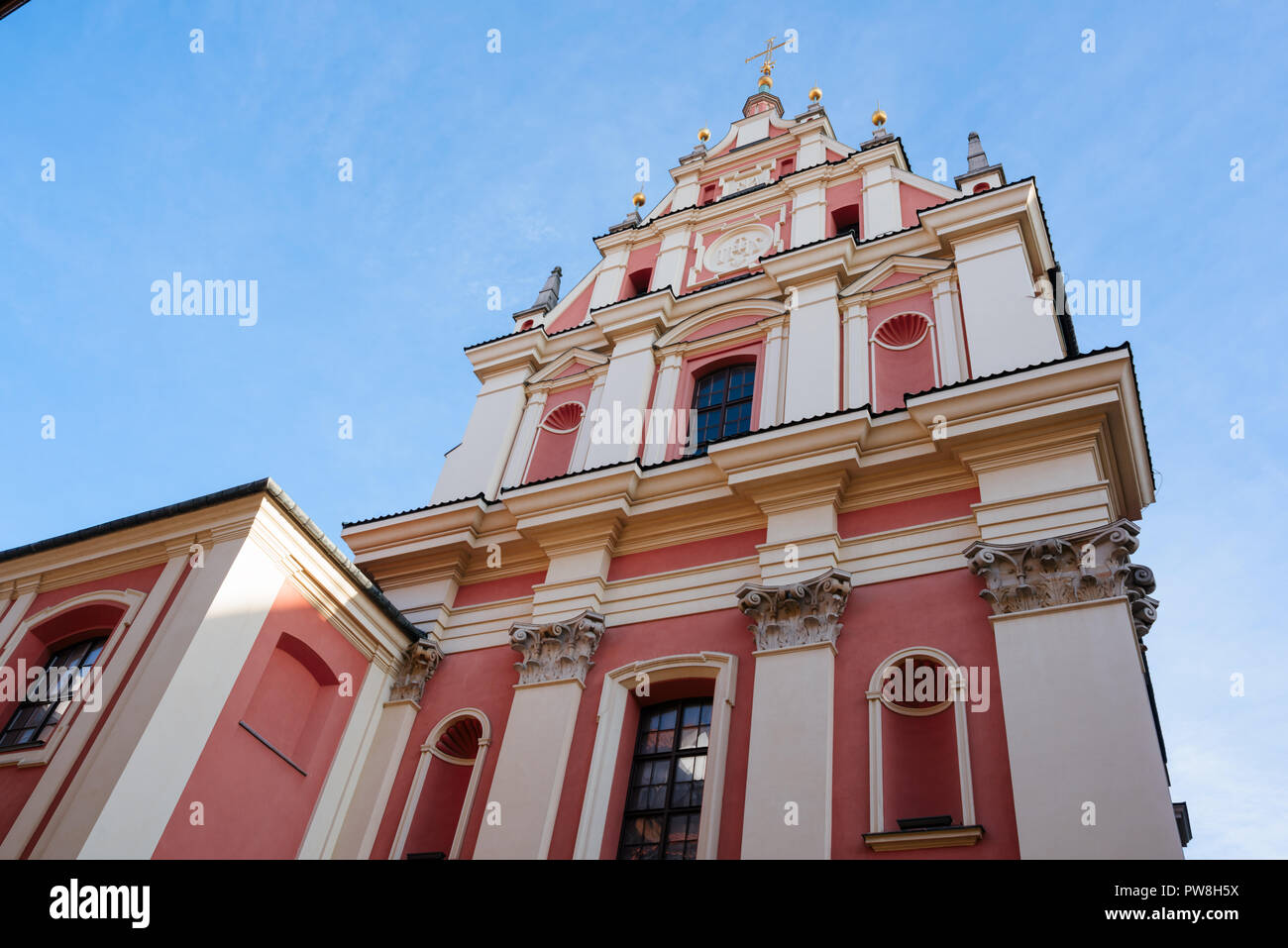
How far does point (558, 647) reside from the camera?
42.4ft

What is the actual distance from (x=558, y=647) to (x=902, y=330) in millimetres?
6997

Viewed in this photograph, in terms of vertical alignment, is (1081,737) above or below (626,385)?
below

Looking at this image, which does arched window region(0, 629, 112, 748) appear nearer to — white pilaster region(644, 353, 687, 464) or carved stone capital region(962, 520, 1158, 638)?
white pilaster region(644, 353, 687, 464)

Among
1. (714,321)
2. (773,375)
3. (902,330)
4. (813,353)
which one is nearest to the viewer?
(813,353)

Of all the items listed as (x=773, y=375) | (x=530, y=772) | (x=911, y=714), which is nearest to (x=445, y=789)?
(x=530, y=772)

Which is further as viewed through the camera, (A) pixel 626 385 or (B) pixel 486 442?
(B) pixel 486 442

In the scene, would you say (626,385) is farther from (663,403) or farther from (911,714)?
(911,714)

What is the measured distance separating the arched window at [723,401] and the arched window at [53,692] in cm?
872

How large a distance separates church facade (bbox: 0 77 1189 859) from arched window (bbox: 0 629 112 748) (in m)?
0.05

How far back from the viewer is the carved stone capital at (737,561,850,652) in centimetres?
1135

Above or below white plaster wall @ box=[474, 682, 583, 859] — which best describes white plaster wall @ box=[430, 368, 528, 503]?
above

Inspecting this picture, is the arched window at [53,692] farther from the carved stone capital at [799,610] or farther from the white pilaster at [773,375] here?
the white pilaster at [773,375]

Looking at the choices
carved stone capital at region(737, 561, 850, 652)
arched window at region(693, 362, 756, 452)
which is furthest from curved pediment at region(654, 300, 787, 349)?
carved stone capital at region(737, 561, 850, 652)

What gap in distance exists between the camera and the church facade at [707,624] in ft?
32.1
